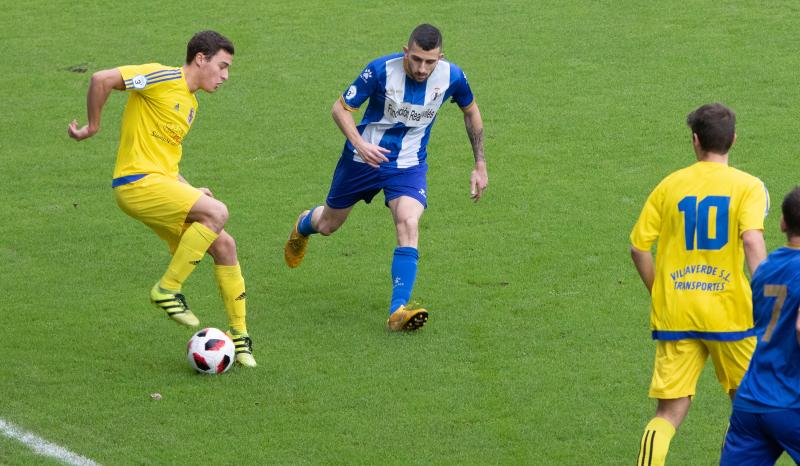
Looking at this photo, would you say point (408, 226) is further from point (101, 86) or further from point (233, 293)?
point (101, 86)

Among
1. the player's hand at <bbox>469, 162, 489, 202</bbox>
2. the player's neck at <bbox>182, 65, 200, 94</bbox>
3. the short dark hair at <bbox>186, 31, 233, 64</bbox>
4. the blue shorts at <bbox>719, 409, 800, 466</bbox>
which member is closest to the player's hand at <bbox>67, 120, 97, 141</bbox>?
the player's neck at <bbox>182, 65, 200, 94</bbox>

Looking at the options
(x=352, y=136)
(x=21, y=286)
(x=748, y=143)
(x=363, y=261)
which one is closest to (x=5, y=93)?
(x=21, y=286)

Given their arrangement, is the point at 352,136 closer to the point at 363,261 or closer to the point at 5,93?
the point at 363,261

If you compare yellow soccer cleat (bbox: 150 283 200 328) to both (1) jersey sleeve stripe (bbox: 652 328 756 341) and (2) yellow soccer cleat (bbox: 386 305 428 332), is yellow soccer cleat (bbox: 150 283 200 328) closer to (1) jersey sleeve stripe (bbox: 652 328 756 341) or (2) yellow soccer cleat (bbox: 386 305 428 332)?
(2) yellow soccer cleat (bbox: 386 305 428 332)

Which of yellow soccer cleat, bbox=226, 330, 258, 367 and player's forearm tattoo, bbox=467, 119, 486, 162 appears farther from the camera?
player's forearm tattoo, bbox=467, 119, 486, 162

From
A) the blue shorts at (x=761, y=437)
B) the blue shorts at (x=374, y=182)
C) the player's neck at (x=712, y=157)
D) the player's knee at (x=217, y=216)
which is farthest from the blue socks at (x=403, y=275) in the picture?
the blue shorts at (x=761, y=437)

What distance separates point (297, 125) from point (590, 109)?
3100 mm

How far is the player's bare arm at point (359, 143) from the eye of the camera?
328 inches

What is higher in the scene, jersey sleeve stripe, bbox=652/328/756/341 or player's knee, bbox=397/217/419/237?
player's knee, bbox=397/217/419/237

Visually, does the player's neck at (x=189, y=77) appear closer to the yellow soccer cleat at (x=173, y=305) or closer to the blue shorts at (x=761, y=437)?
the yellow soccer cleat at (x=173, y=305)

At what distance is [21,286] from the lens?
374 inches

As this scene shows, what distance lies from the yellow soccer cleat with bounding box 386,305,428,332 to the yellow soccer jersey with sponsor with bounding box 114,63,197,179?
5.84 ft

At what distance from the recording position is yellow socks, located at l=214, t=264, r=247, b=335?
8.06 m

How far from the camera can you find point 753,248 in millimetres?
5582
